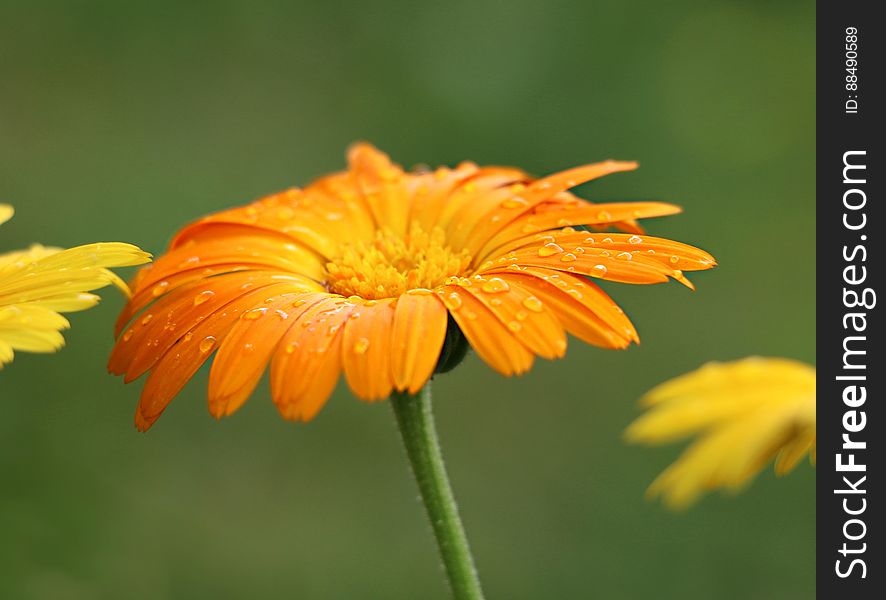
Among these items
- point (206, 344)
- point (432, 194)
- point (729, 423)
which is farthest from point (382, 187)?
point (729, 423)

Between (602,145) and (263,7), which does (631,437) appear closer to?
(602,145)

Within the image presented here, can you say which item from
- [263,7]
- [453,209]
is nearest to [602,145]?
[263,7]

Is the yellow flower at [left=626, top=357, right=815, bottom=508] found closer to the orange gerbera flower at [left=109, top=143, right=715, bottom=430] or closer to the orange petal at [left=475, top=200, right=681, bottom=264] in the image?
the orange gerbera flower at [left=109, top=143, right=715, bottom=430]

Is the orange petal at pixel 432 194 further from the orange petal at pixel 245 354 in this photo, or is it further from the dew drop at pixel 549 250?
the orange petal at pixel 245 354

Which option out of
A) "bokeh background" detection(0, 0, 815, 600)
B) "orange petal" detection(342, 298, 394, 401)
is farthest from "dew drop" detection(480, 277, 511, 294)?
"bokeh background" detection(0, 0, 815, 600)

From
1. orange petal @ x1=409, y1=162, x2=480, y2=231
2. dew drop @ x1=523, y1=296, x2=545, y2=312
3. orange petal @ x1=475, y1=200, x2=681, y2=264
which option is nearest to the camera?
dew drop @ x1=523, y1=296, x2=545, y2=312

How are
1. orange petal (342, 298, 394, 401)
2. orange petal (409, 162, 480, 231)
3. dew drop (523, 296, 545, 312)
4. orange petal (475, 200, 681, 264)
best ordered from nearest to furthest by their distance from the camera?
orange petal (342, 298, 394, 401), dew drop (523, 296, 545, 312), orange petal (475, 200, 681, 264), orange petal (409, 162, 480, 231)

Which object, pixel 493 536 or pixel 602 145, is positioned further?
pixel 602 145

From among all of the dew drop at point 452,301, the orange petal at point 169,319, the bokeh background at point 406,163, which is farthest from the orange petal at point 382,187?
the bokeh background at point 406,163
